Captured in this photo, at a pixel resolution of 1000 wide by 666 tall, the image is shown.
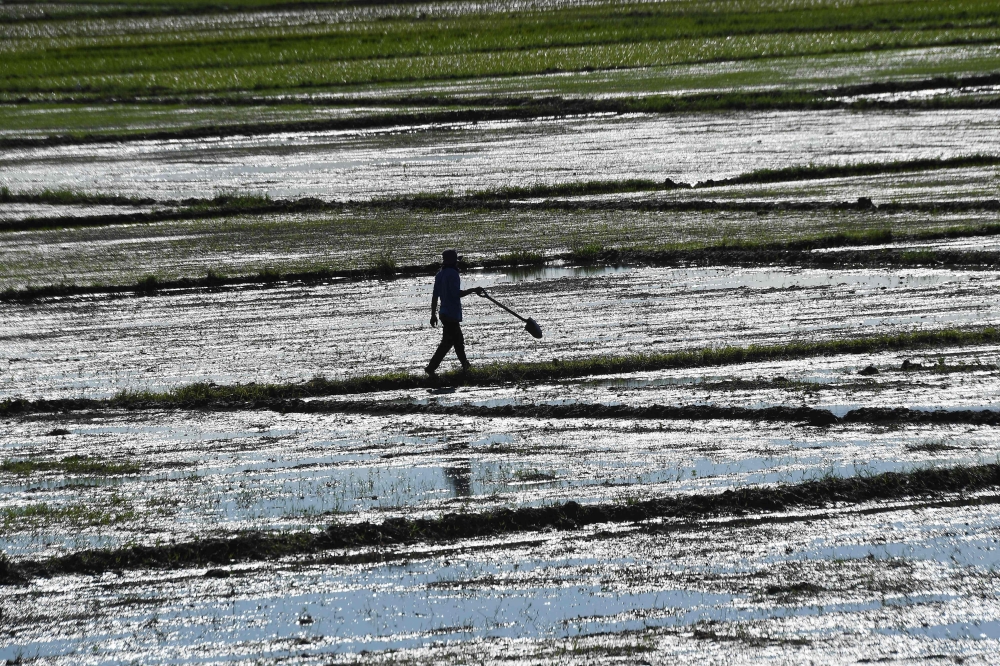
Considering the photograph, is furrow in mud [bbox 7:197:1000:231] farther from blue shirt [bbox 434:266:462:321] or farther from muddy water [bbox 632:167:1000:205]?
blue shirt [bbox 434:266:462:321]

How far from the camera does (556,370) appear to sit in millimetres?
14797

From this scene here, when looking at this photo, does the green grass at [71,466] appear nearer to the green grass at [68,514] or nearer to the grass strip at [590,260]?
the green grass at [68,514]

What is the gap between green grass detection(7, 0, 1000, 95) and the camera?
49.8 metres

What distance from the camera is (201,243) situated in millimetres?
24234

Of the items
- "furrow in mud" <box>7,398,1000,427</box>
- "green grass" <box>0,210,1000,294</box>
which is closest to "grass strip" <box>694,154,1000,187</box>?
"green grass" <box>0,210,1000,294</box>

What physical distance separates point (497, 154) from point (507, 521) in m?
23.2

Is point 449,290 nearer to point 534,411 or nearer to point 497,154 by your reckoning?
point 534,411

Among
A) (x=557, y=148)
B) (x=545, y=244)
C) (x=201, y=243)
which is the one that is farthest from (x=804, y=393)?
(x=557, y=148)

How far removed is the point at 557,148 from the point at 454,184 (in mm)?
5161

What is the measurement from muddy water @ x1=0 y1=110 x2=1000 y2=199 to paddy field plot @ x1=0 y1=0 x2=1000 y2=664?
7.4 inches

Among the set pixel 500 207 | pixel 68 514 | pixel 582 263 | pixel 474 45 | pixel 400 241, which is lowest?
pixel 68 514

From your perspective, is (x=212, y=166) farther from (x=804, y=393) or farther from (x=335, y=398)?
(x=804, y=393)

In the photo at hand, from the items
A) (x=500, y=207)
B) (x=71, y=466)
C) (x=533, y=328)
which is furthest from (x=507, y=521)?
(x=500, y=207)

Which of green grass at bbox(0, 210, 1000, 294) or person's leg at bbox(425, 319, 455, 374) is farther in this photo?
green grass at bbox(0, 210, 1000, 294)
